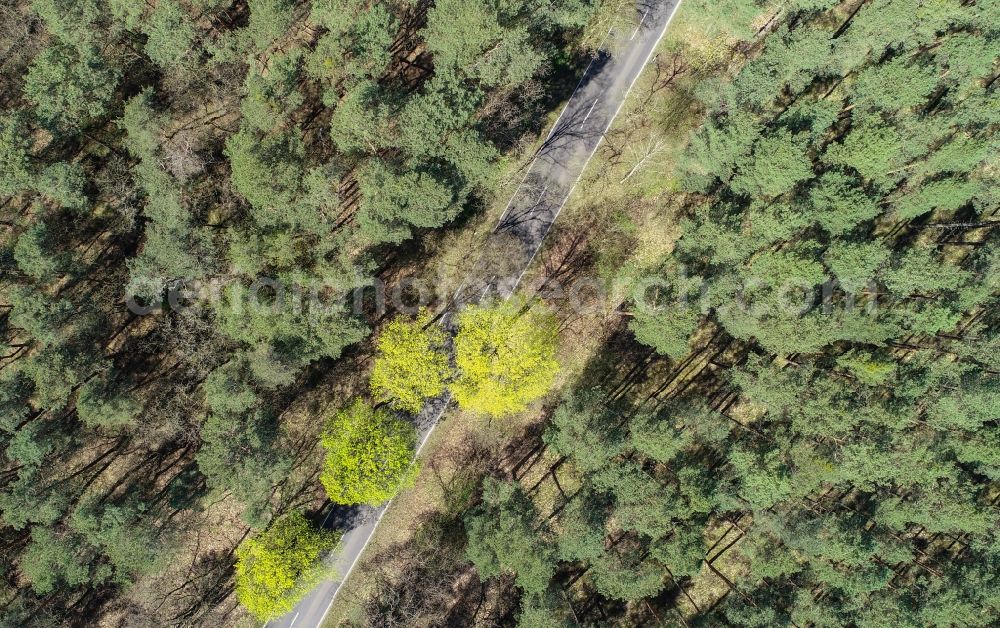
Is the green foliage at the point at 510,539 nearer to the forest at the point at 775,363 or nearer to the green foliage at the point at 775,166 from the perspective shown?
the forest at the point at 775,363

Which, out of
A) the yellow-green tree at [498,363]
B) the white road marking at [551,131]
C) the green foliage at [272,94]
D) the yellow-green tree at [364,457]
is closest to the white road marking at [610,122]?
the white road marking at [551,131]

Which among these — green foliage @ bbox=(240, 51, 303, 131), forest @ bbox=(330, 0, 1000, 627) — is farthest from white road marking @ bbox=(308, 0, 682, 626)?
green foliage @ bbox=(240, 51, 303, 131)

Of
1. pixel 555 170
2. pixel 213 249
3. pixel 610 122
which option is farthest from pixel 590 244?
pixel 213 249

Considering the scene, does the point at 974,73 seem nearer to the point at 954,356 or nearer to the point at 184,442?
the point at 954,356

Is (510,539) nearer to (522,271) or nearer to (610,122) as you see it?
(522,271)

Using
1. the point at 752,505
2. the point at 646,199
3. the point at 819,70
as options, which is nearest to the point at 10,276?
the point at 646,199
